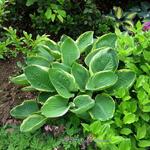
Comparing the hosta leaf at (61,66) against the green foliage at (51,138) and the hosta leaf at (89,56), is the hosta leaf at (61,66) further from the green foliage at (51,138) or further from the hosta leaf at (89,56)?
the green foliage at (51,138)

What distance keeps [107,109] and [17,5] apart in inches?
67.2

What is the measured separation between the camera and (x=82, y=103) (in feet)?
9.90

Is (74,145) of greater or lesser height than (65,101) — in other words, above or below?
below

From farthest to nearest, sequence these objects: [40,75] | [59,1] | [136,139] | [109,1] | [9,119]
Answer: [109,1] → [59,1] → [9,119] → [40,75] → [136,139]

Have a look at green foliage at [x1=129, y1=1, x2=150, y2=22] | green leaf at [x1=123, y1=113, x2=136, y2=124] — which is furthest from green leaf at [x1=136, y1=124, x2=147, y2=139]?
green foliage at [x1=129, y1=1, x2=150, y2=22]

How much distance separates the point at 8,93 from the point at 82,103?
3.06 feet

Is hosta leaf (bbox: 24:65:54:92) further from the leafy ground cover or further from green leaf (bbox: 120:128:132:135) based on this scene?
green leaf (bbox: 120:128:132:135)

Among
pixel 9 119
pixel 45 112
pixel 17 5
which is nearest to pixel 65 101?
pixel 45 112

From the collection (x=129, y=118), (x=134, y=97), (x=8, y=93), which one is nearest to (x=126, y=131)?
(x=129, y=118)

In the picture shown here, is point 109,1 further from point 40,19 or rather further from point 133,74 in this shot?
point 133,74

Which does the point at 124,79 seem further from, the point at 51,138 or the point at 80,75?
the point at 51,138

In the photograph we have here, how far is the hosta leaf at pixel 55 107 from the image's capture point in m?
3.02

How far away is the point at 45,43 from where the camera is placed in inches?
138

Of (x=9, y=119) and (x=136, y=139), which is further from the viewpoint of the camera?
(x=9, y=119)
